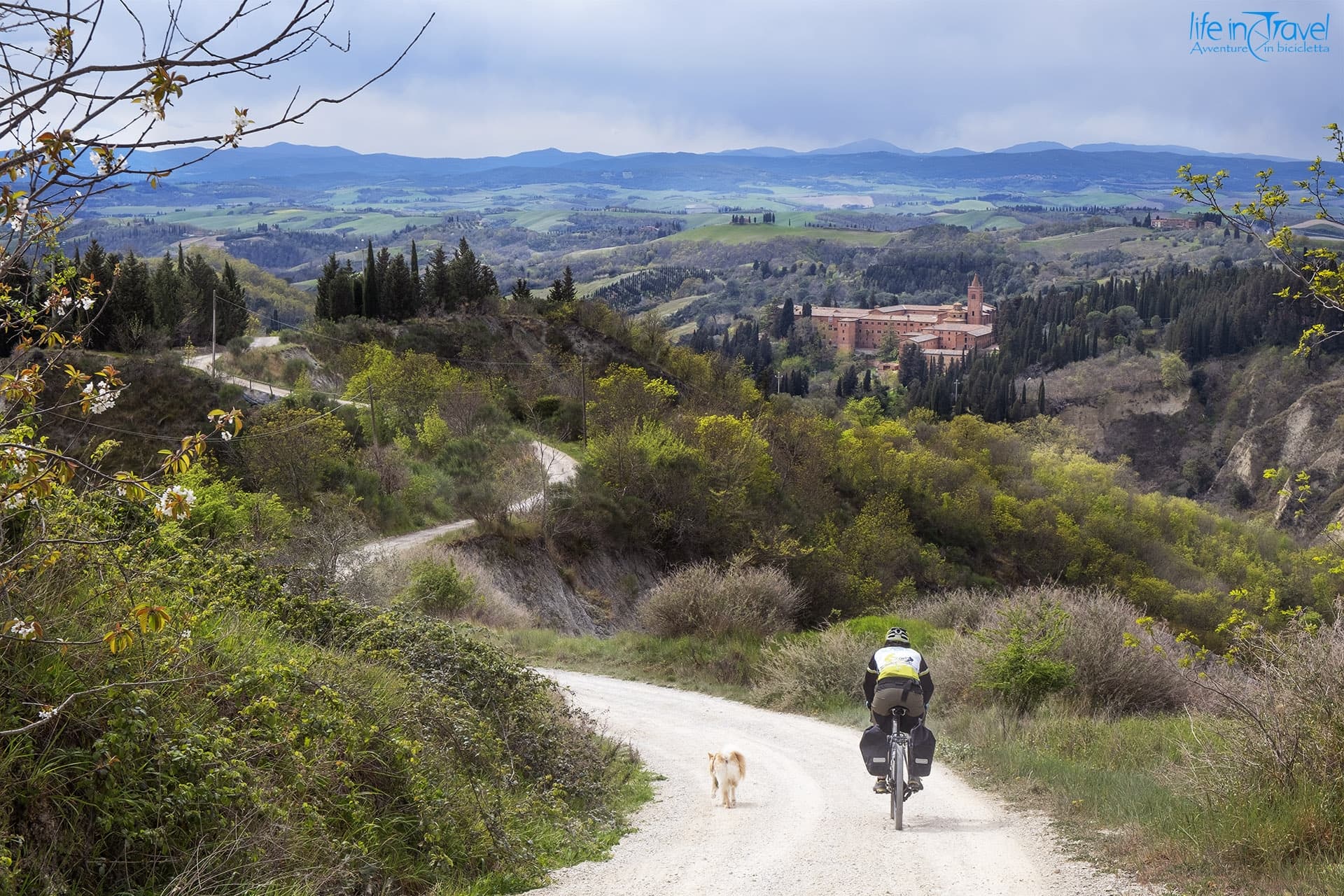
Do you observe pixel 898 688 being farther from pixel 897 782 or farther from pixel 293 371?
pixel 293 371

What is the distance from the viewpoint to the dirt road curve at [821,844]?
701cm

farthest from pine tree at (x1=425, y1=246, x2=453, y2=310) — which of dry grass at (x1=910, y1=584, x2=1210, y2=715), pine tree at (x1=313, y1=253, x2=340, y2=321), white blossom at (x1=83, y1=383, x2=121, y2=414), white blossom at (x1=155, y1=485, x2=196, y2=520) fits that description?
white blossom at (x1=155, y1=485, x2=196, y2=520)

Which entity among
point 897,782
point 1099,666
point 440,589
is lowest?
point 440,589

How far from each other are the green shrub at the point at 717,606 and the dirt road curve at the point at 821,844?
862cm

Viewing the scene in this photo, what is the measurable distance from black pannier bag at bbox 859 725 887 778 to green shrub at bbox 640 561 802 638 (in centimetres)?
1285

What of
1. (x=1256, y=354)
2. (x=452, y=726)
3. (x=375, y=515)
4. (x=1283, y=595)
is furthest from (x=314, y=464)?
(x=1256, y=354)

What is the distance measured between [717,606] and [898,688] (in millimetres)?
13584

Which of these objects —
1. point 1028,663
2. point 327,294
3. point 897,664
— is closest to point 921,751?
point 897,664

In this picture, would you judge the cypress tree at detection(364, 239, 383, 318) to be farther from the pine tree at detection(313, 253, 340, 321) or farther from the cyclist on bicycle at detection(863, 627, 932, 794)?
the cyclist on bicycle at detection(863, 627, 932, 794)

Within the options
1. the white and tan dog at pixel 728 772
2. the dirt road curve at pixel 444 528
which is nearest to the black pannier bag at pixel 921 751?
the white and tan dog at pixel 728 772

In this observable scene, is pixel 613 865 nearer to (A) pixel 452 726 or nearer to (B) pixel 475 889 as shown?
(B) pixel 475 889

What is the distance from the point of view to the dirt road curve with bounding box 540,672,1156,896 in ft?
23.0

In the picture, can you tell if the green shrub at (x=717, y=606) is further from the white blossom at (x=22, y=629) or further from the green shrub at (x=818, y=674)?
the white blossom at (x=22, y=629)

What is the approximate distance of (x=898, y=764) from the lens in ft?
28.2
